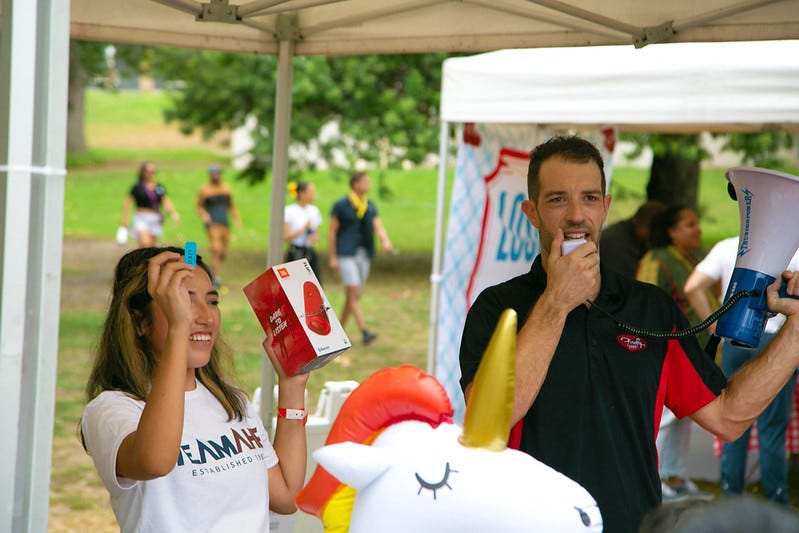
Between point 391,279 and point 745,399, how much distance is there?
42.9 ft

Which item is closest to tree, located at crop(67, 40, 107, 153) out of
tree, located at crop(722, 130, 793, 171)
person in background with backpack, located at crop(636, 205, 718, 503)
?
person in background with backpack, located at crop(636, 205, 718, 503)

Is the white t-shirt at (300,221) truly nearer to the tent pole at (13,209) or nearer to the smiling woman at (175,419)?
the smiling woman at (175,419)

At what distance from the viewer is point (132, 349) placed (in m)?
2.23

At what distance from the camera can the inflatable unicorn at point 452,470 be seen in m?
1.46

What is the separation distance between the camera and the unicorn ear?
59.9 inches

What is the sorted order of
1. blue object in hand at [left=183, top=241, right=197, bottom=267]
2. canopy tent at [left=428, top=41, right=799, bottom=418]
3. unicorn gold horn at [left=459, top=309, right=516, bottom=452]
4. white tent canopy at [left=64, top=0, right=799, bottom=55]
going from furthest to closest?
canopy tent at [left=428, top=41, right=799, bottom=418] < white tent canopy at [left=64, top=0, right=799, bottom=55] < blue object in hand at [left=183, top=241, right=197, bottom=267] < unicorn gold horn at [left=459, top=309, right=516, bottom=452]

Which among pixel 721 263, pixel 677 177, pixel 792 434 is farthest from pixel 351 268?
pixel 721 263

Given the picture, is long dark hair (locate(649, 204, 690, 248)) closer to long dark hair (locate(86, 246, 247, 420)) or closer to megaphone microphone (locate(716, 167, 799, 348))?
megaphone microphone (locate(716, 167, 799, 348))

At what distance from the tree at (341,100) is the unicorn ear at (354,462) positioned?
11.4 m

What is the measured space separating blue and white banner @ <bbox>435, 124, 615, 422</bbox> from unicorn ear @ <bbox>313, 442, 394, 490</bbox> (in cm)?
394

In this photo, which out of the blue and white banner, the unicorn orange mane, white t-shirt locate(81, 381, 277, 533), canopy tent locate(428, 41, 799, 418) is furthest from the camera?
the blue and white banner

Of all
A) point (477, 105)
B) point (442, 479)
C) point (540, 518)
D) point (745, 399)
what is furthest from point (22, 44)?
point (477, 105)

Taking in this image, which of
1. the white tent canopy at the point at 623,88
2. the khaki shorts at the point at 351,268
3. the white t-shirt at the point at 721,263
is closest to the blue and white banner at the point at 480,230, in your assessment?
the white tent canopy at the point at 623,88

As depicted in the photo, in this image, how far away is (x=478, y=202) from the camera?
5.58m
